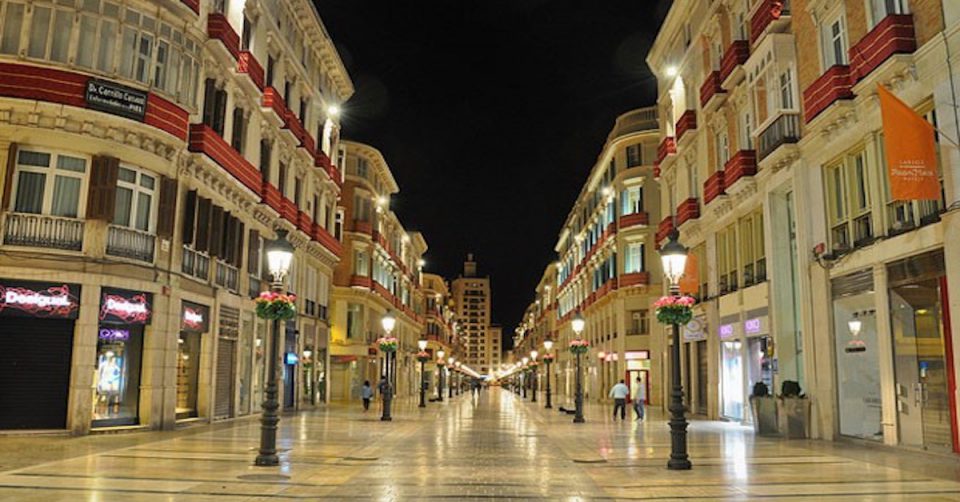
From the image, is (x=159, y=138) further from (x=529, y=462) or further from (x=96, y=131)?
(x=529, y=462)

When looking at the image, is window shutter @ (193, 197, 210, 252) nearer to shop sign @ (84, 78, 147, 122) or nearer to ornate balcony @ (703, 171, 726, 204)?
shop sign @ (84, 78, 147, 122)

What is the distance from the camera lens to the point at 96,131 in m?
19.9

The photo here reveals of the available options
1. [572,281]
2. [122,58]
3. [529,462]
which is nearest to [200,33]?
[122,58]

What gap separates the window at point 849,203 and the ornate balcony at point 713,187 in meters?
7.54

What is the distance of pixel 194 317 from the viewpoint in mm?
24391

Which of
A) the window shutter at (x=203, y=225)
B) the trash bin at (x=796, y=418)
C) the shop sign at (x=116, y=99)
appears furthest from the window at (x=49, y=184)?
the trash bin at (x=796, y=418)

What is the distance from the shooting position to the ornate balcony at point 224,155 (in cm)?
2320

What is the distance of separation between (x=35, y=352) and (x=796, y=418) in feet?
67.3

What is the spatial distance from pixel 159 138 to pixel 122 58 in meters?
2.33

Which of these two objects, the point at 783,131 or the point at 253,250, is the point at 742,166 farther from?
the point at 253,250

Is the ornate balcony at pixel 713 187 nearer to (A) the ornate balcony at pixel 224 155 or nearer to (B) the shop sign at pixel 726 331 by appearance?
(B) the shop sign at pixel 726 331

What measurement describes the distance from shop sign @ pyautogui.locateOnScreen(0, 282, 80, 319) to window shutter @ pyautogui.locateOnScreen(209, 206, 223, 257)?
238 inches

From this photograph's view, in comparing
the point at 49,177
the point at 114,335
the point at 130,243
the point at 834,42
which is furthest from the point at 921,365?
the point at 49,177

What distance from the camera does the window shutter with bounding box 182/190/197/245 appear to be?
23.3 m
